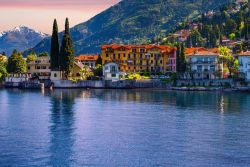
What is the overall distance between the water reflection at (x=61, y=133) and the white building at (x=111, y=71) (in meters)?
48.4

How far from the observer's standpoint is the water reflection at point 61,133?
5044 centimetres

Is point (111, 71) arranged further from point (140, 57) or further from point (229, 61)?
point (229, 61)

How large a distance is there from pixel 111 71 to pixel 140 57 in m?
14.9

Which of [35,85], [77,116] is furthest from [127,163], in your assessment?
[35,85]

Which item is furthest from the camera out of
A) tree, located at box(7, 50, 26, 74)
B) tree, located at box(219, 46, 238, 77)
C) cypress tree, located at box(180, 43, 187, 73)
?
tree, located at box(7, 50, 26, 74)

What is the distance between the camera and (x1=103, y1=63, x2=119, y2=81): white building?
490 ft

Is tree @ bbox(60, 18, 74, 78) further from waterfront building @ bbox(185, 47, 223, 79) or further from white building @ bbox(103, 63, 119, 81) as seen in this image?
waterfront building @ bbox(185, 47, 223, 79)

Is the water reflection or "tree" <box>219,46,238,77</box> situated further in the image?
"tree" <box>219,46,238,77</box>

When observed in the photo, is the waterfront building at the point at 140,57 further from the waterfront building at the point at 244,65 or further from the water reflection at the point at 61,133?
the water reflection at the point at 61,133

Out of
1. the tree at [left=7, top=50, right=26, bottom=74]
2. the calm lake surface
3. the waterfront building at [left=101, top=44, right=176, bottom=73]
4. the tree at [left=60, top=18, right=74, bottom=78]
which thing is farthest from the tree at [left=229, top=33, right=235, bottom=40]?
the calm lake surface

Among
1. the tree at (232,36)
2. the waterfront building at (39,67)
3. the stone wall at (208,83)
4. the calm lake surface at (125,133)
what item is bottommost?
the calm lake surface at (125,133)

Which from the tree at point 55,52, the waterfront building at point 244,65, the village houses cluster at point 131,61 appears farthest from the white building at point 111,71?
the waterfront building at point 244,65

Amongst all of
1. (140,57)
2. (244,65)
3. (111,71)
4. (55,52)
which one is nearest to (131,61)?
(140,57)

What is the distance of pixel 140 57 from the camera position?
532 ft
